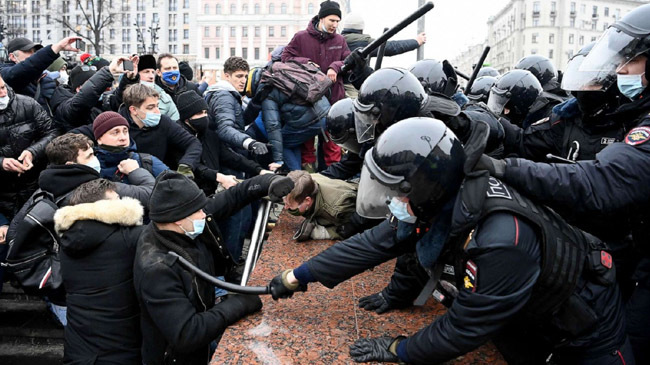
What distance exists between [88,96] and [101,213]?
7.47 feet

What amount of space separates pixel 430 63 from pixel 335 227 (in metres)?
1.57

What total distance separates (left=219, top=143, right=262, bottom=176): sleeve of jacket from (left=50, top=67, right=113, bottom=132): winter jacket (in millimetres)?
1303

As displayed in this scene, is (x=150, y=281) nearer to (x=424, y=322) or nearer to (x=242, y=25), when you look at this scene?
(x=424, y=322)

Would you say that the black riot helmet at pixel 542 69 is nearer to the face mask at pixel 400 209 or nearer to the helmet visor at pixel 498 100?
the helmet visor at pixel 498 100

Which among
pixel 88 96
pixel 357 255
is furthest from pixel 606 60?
pixel 88 96

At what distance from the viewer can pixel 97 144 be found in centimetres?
432

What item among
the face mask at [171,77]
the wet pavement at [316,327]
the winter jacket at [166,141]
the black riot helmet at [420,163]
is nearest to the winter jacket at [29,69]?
the winter jacket at [166,141]

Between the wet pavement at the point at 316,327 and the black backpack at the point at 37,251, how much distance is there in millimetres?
1357

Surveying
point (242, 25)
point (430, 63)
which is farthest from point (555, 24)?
point (430, 63)

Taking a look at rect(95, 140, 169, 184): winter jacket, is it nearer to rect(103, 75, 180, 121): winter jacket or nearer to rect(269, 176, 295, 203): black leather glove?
rect(103, 75, 180, 121): winter jacket

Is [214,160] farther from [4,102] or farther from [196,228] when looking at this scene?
[196,228]

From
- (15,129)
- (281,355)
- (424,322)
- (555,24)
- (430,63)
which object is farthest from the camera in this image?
(555,24)

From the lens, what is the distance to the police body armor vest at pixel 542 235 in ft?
6.21

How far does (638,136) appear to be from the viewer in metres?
2.12
